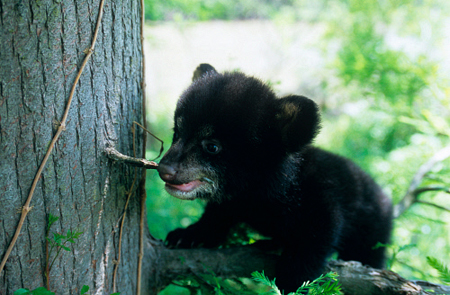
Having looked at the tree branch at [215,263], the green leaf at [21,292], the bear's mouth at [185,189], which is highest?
the bear's mouth at [185,189]

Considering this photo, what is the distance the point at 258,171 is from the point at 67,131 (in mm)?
1446

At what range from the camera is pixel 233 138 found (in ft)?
8.77

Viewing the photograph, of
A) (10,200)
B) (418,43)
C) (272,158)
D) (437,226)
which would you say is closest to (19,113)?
(10,200)

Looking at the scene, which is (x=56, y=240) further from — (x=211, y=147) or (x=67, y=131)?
(x=211, y=147)

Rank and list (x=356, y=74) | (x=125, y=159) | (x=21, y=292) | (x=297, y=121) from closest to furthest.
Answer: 1. (x=21, y=292)
2. (x=125, y=159)
3. (x=297, y=121)
4. (x=356, y=74)

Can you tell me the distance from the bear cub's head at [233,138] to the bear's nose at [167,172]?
2 centimetres

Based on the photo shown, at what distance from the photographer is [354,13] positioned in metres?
7.95

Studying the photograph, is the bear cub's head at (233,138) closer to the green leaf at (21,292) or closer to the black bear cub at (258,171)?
the black bear cub at (258,171)

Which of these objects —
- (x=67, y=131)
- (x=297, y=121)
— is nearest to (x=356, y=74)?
(x=297, y=121)

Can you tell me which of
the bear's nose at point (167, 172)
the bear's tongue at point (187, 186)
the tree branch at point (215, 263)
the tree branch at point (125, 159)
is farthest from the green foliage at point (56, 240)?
the tree branch at point (215, 263)

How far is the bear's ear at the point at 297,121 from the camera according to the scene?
2631 millimetres

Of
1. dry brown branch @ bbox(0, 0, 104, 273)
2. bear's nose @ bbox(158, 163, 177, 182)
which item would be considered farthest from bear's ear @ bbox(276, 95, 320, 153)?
dry brown branch @ bbox(0, 0, 104, 273)

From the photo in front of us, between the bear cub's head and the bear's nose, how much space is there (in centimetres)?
2

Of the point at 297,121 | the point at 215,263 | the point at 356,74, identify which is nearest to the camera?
the point at 297,121
